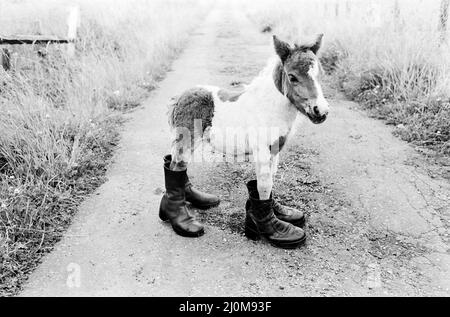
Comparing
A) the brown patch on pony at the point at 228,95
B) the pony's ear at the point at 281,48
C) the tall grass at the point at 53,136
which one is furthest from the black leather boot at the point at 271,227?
the tall grass at the point at 53,136

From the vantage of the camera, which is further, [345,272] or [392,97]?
[392,97]

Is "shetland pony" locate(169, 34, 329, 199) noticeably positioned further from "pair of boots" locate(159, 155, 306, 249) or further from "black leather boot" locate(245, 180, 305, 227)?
"black leather boot" locate(245, 180, 305, 227)

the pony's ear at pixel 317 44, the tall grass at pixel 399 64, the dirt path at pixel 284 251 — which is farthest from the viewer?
the tall grass at pixel 399 64

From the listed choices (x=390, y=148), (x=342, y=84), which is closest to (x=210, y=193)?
(x=390, y=148)

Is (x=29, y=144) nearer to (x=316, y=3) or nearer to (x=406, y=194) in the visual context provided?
(x=406, y=194)

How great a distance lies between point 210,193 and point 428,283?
1.93 metres

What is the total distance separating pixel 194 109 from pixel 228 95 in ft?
0.88

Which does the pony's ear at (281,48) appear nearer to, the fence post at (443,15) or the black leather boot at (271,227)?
the black leather boot at (271,227)

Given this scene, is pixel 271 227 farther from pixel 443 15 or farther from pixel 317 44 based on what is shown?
pixel 443 15

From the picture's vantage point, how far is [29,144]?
12.4 ft

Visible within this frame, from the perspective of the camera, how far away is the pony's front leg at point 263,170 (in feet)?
9.12

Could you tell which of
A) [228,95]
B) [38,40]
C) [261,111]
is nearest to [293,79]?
[261,111]

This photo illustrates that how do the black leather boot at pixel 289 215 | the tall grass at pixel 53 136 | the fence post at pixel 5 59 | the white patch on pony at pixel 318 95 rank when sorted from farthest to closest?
the fence post at pixel 5 59, the black leather boot at pixel 289 215, the tall grass at pixel 53 136, the white patch on pony at pixel 318 95

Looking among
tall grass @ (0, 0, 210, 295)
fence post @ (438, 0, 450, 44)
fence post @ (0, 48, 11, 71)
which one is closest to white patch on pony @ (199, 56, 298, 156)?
tall grass @ (0, 0, 210, 295)
